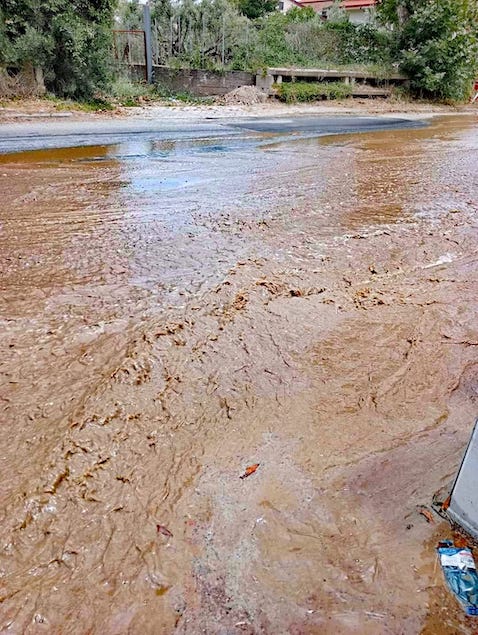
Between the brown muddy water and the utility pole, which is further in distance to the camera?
the utility pole

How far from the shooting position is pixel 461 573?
67.8 inches

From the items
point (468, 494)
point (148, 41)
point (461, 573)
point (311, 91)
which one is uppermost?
point (148, 41)

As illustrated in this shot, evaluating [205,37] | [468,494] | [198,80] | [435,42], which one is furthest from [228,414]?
[435,42]

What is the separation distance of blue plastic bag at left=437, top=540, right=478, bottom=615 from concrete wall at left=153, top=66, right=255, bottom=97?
19.2 m

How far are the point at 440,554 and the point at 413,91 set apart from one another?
25.1 meters

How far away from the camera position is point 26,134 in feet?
32.5

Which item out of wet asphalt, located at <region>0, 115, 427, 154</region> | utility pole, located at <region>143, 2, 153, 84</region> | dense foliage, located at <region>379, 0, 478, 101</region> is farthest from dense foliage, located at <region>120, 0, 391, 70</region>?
wet asphalt, located at <region>0, 115, 427, 154</region>

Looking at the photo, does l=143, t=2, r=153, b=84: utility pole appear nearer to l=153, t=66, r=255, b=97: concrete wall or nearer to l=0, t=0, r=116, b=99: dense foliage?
l=153, t=66, r=255, b=97: concrete wall

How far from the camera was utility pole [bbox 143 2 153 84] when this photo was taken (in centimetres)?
1725

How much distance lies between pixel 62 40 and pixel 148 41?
19.2 feet

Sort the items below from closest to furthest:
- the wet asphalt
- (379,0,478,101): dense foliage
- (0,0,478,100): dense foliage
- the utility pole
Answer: the wet asphalt < (0,0,478,100): dense foliage < the utility pole < (379,0,478,101): dense foliage

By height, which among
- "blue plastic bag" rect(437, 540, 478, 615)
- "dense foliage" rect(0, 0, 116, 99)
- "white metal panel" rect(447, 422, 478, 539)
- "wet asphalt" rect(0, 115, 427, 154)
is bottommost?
"blue plastic bag" rect(437, 540, 478, 615)

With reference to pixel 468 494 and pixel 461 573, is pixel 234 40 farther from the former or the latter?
pixel 461 573

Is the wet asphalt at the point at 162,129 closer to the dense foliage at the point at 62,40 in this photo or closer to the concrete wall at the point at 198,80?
the dense foliage at the point at 62,40
